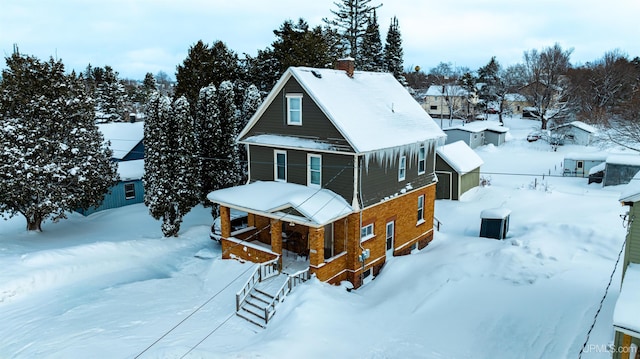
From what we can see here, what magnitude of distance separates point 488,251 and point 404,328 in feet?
24.0

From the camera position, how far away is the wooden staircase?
48.3 ft

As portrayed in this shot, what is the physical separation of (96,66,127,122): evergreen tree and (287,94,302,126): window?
162 feet

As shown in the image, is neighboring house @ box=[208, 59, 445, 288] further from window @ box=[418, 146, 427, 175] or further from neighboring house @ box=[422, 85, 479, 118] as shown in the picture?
neighboring house @ box=[422, 85, 479, 118]

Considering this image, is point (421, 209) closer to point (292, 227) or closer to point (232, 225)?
point (292, 227)

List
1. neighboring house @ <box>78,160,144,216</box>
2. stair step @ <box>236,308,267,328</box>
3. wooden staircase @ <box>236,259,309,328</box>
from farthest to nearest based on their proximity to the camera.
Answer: neighboring house @ <box>78,160,144,216</box> → wooden staircase @ <box>236,259,309,328</box> → stair step @ <box>236,308,267,328</box>

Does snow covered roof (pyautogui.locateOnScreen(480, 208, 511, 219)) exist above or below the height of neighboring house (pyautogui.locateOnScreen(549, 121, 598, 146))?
below

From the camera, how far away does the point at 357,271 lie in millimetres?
17938

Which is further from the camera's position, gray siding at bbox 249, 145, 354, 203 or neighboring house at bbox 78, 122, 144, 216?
neighboring house at bbox 78, 122, 144, 216

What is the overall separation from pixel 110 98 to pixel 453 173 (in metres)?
51.8

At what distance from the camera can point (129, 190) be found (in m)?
31.3

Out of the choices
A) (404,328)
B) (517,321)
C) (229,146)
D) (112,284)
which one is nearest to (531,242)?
(517,321)

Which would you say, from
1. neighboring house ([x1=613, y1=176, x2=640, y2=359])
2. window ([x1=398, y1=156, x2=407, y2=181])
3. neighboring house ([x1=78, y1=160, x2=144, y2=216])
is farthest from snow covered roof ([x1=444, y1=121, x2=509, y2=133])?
neighboring house ([x1=613, y1=176, x2=640, y2=359])

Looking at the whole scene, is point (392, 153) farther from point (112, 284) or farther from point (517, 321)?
point (112, 284)

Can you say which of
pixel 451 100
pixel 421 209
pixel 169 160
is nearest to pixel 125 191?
pixel 169 160
